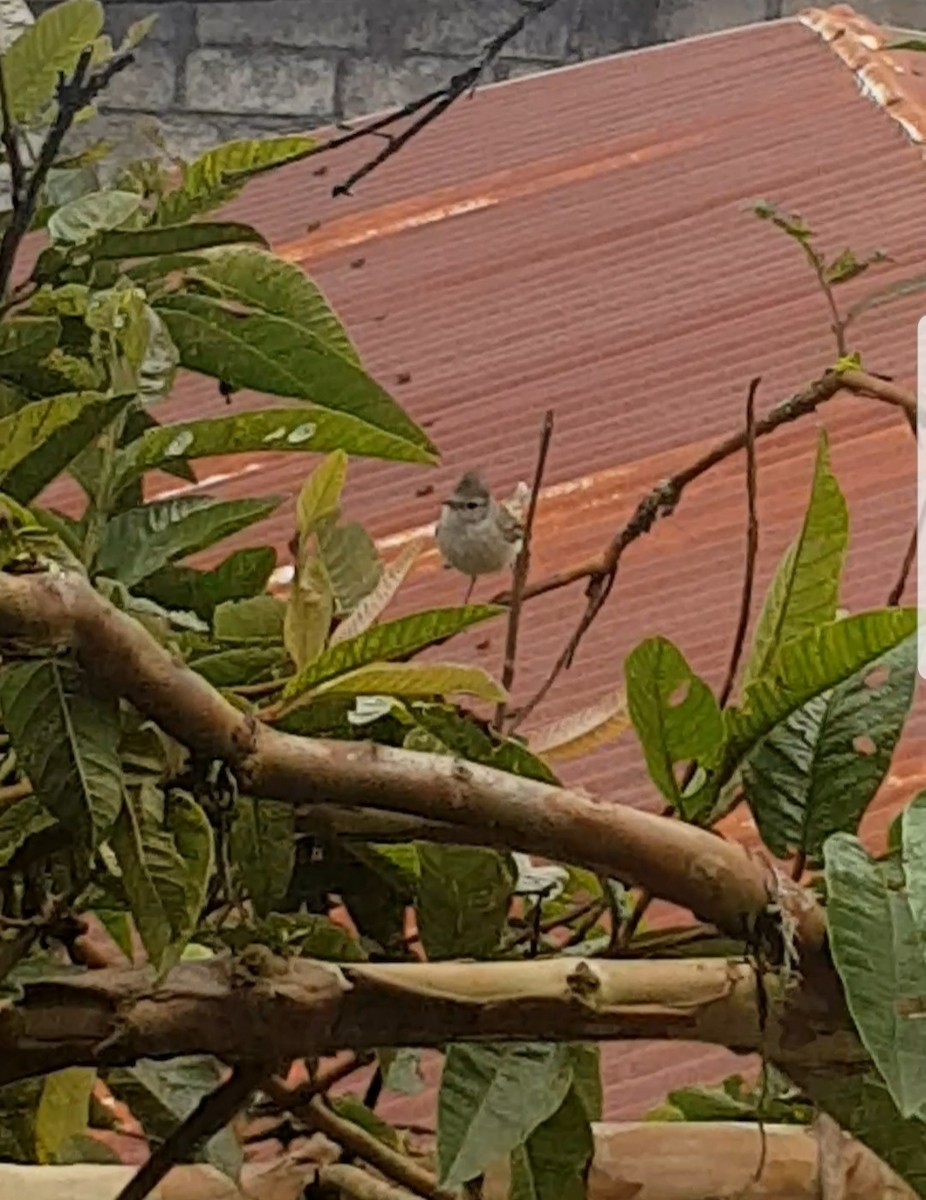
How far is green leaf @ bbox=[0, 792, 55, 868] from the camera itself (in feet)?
1.22

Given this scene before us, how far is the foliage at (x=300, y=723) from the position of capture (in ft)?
1.15

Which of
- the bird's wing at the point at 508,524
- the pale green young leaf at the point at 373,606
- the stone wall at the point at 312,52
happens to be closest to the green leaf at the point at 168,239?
the pale green young leaf at the point at 373,606

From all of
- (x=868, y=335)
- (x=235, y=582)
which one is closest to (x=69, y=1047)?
(x=235, y=582)

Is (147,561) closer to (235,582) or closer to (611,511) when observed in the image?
(235,582)

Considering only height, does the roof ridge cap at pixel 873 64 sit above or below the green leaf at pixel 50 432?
below

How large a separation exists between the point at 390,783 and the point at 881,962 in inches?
3.5

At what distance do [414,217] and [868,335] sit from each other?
41 centimetres

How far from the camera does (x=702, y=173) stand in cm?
146

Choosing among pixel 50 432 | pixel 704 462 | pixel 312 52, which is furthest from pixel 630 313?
pixel 312 52

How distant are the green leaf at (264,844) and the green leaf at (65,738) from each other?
0.15 feet

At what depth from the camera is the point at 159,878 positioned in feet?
1.18

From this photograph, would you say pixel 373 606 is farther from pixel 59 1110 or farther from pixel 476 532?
pixel 476 532

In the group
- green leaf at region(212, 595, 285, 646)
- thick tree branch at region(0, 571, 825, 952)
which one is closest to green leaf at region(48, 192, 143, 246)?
green leaf at region(212, 595, 285, 646)

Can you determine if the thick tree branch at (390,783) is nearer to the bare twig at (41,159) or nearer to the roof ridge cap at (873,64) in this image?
the bare twig at (41,159)
